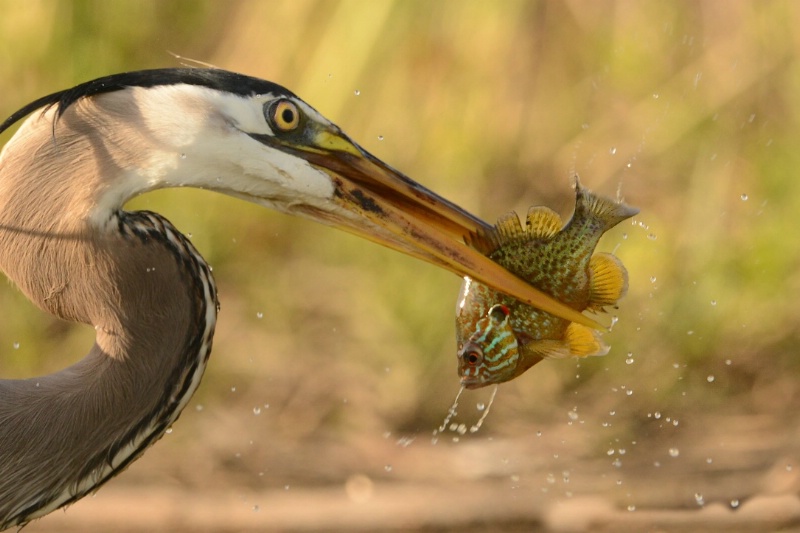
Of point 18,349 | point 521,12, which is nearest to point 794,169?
point 521,12

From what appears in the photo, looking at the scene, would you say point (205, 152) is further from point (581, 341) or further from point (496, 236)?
point (581, 341)

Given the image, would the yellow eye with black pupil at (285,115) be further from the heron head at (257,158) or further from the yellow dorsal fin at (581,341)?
the yellow dorsal fin at (581,341)

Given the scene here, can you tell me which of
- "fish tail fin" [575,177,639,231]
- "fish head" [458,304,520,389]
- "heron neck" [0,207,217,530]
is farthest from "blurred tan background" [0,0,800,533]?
"fish tail fin" [575,177,639,231]

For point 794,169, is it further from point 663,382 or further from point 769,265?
point 663,382

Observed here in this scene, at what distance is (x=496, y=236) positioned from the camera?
8.00 feet

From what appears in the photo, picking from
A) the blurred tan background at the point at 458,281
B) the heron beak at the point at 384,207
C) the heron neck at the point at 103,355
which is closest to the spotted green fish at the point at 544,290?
the heron beak at the point at 384,207

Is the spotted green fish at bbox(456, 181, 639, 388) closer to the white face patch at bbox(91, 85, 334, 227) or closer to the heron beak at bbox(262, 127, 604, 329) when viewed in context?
the heron beak at bbox(262, 127, 604, 329)

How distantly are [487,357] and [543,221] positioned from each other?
0.28 meters

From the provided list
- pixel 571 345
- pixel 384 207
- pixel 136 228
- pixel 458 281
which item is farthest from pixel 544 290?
pixel 458 281

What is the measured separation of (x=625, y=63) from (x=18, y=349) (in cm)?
247

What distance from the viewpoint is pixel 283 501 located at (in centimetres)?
392

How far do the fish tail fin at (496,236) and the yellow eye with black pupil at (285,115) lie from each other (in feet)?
1.40

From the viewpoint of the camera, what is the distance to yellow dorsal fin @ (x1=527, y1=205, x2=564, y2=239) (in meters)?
2.28

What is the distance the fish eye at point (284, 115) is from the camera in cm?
238
